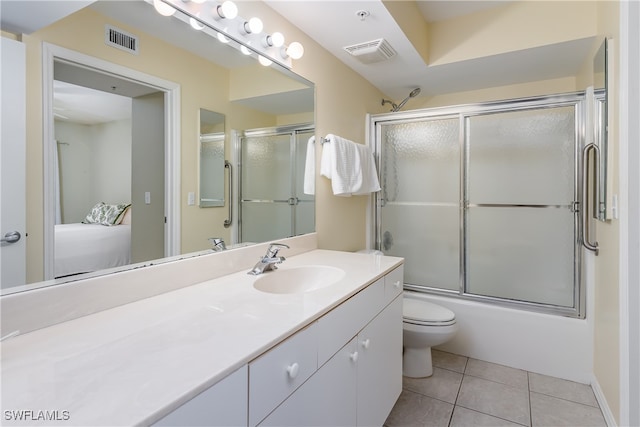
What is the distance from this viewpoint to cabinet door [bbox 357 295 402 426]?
1280 millimetres

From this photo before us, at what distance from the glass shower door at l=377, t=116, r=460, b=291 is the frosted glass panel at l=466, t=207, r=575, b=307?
141mm

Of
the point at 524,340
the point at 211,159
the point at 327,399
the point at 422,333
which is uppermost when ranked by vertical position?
the point at 211,159

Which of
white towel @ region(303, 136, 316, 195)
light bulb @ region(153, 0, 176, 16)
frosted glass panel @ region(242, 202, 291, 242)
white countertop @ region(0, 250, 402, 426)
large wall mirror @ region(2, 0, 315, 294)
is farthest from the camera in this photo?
white towel @ region(303, 136, 316, 195)

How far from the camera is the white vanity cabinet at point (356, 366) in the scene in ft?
3.07

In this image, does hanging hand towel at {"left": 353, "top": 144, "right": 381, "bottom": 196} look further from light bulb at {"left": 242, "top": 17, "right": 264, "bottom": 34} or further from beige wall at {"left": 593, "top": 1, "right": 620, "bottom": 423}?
beige wall at {"left": 593, "top": 1, "right": 620, "bottom": 423}

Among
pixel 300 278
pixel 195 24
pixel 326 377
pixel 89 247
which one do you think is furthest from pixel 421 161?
pixel 89 247

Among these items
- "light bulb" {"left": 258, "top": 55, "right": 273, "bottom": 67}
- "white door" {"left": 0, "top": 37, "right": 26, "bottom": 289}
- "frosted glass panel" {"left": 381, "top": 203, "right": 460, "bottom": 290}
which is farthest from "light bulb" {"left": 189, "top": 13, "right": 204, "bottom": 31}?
"frosted glass panel" {"left": 381, "top": 203, "right": 460, "bottom": 290}

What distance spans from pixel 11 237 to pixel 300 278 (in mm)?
1062

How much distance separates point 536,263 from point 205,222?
7.33ft

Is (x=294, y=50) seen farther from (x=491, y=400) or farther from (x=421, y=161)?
(x=491, y=400)

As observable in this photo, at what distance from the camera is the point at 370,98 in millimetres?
2865

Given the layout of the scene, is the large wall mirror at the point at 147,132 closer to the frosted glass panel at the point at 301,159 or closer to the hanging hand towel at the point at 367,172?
the frosted glass panel at the point at 301,159

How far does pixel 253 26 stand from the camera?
155 centimetres

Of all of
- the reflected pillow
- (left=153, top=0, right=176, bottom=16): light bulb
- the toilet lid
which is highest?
(left=153, top=0, right=176, bottom=16): light bulb
